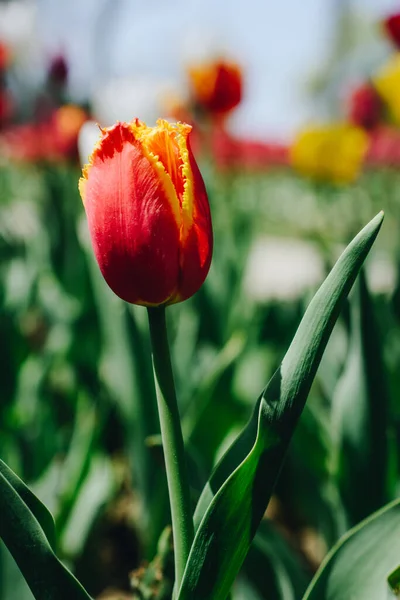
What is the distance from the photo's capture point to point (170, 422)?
51 cm

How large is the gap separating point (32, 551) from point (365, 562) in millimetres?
261

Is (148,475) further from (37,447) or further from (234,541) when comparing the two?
(234,541)

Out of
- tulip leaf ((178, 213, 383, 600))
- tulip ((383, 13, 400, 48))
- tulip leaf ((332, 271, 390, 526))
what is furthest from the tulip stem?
tulip ((383, 13, 400, 48))

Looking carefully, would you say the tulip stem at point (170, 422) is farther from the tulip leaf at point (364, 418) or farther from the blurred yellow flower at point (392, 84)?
the blurred yellow flower at point (392, 84)

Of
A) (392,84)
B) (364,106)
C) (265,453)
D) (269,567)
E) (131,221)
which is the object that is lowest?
(269,567)

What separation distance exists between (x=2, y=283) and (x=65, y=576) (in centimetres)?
125

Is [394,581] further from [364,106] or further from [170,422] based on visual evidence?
[364,106]

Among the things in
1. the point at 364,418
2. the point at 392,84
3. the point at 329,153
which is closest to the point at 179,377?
the point at 364,418

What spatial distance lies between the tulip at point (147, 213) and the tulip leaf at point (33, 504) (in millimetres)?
156

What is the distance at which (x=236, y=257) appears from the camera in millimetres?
2137

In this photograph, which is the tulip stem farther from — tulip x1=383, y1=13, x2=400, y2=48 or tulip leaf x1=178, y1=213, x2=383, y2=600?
tulip x1=383, y1=13, x2=400, y2=48

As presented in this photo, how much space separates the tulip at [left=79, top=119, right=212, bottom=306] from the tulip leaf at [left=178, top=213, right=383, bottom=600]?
0.30ft

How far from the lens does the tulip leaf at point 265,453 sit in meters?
0.49

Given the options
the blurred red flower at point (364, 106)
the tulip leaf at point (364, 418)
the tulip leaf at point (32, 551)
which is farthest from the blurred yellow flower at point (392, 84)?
the tulip leaf at point (32, 551)
